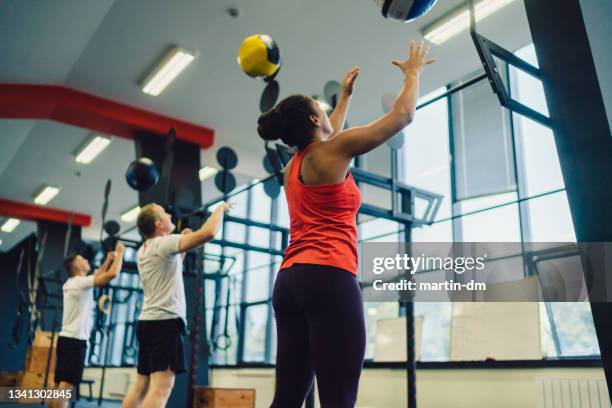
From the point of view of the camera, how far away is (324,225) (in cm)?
150

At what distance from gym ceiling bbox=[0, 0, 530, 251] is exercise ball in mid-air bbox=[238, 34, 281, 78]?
1.82 meters

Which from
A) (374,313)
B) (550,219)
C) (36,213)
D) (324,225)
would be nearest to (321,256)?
(324,225)

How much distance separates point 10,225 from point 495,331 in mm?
10391

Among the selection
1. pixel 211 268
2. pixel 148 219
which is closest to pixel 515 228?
pixel 148 219

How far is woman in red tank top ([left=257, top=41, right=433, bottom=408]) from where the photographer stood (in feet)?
4.40

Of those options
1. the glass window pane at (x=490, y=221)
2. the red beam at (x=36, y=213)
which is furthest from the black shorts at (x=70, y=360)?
the red beam at (x=36, y=213)

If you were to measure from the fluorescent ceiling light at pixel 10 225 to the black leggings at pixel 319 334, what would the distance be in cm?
1064

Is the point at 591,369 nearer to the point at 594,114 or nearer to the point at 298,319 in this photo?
the point at 594,114

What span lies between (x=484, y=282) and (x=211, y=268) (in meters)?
7.38

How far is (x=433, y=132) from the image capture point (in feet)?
19.9

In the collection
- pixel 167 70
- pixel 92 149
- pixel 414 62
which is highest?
pixel 167 70

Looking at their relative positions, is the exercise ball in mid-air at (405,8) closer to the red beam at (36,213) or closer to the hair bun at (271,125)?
the hair bun at (271,125)

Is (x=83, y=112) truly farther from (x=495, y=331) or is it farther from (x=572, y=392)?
(x=572, y=392)

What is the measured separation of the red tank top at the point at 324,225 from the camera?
1.45 m
